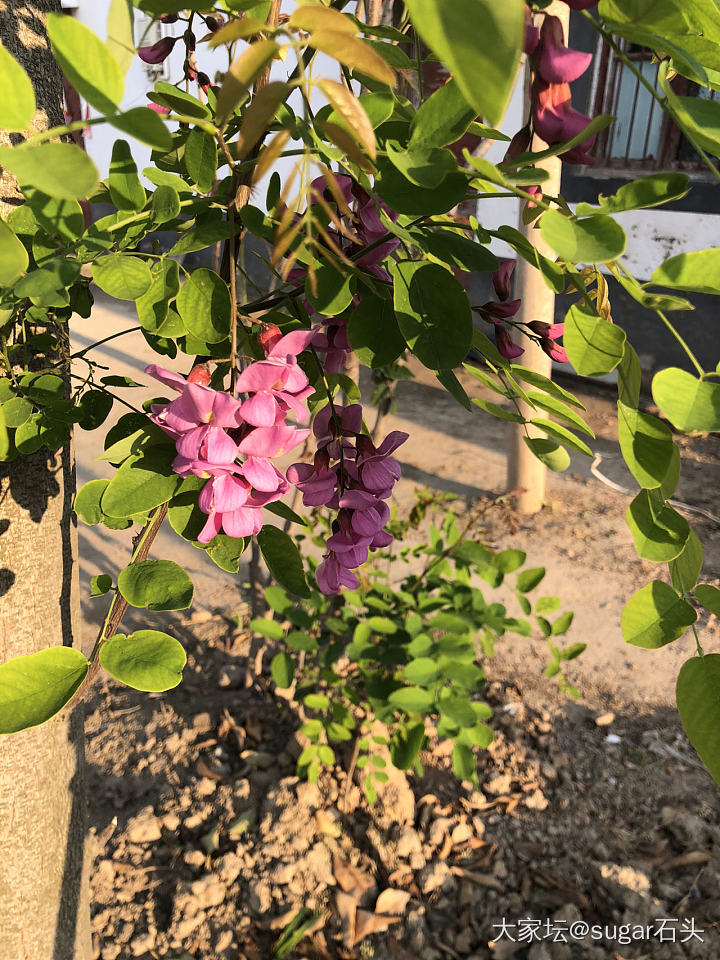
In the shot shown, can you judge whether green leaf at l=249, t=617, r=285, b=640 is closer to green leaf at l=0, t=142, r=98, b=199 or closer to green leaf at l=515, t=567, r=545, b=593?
green leaf at l=515, t=567, r=545, b=593

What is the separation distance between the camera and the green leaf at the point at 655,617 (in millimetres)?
557

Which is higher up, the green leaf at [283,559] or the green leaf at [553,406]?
the green leaf at [553,406]

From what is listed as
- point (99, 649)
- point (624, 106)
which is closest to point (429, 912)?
point (99, 649)

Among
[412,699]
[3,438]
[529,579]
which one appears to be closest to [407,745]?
[412,699]

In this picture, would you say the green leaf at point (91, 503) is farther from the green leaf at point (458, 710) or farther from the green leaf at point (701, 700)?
the green leaf at point (458, 710)

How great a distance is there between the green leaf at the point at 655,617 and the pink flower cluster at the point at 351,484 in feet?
0.73

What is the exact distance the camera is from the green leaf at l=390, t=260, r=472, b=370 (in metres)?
0.50

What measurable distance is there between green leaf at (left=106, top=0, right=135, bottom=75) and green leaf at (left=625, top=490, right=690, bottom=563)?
0.41 meters

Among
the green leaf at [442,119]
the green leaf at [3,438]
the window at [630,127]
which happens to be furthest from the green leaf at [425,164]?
the window at [630,127]

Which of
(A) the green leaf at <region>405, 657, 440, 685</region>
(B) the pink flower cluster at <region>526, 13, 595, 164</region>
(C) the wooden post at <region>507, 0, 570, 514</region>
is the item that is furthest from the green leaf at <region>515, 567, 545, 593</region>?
(B) the pink flower cluster at <region>526, 13, 595, 164</region>

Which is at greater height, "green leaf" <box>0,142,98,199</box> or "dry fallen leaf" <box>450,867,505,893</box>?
"green leaf" <box>0,142,98,199</box>

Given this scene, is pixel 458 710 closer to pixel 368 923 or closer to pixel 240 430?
pixel 368 923

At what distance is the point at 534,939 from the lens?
156 centimetres

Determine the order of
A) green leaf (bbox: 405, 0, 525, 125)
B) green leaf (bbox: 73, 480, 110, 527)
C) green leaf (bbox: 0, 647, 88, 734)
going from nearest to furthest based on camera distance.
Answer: green leaf (bbox: 405, 0, 525, 125) → green leaf (bbox: 0, 647, 88, 734) → green leaf (bbox: 73, 480, 110, 527)
